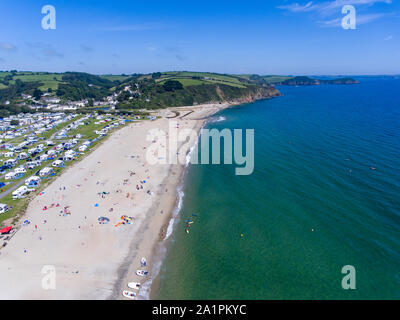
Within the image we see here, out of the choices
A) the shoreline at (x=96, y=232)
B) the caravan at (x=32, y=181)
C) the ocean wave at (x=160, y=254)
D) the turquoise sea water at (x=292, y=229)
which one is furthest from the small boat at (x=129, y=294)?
the caravan at (x=32, y=181)

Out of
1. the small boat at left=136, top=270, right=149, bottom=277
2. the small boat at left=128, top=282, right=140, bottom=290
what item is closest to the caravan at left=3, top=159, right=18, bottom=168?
the small boat at left=136, top=270, right=149, bottom=277

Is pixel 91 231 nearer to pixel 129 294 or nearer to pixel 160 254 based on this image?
pixel 160 254

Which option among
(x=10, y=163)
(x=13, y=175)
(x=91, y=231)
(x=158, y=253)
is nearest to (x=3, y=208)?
(x=13, y=175)

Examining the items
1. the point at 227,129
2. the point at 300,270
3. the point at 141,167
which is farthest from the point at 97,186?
the point at 227,129

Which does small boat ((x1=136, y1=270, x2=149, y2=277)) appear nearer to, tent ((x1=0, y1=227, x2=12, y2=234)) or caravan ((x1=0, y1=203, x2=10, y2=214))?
tent ((x1=0, y1=227, x2=12, y2=234))

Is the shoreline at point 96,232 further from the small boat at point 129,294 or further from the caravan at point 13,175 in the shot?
the caravan at point 13,175

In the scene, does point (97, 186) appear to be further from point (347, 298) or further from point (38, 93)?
point (38, 93)
